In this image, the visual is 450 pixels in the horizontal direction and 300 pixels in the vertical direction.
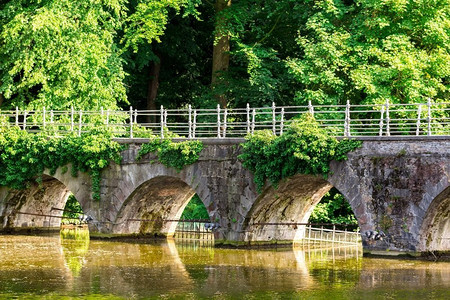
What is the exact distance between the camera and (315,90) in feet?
115

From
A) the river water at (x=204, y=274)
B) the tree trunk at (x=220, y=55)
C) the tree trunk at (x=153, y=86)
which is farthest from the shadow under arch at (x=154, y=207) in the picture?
the tree trunk at (x=153, y=86)

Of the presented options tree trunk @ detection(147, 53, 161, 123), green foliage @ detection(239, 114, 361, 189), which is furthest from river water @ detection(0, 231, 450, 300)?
tree trunk @ detection(147, 53, 161, 123)

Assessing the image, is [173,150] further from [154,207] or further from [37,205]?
[37,205]

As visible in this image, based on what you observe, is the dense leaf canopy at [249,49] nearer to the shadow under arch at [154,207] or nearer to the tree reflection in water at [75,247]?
the tree reflection in water at [75,247]

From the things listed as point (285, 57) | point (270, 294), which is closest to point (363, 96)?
point (285, 57)

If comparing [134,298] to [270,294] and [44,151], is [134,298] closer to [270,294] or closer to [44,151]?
[270,294]

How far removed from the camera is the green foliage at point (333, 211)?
3588 cm

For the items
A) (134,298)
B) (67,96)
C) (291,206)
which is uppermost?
(67,96)

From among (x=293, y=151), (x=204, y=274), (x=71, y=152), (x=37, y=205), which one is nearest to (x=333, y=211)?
(x=293, y=151)

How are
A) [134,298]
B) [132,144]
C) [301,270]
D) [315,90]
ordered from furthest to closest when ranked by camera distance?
[315,90] < [132,144] < [301,270] < [134,298]

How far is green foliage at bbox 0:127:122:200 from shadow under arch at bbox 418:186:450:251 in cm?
1072

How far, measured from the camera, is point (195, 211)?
38719 millimetres

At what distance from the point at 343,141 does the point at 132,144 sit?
25.7ft

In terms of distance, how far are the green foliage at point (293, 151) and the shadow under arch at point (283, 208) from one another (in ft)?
1.51
